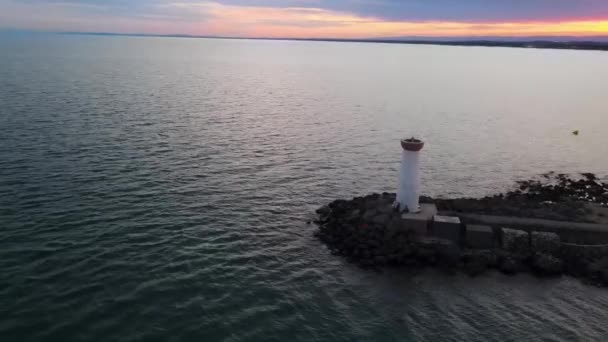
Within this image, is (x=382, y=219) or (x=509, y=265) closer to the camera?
(x=509, y=265)

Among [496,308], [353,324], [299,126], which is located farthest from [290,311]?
[299,126]

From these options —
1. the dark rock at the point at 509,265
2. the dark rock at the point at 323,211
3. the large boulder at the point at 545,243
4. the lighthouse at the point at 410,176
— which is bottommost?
the dark rock at the point at 509,265

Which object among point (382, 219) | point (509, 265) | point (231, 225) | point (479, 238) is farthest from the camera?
point (231, 225)

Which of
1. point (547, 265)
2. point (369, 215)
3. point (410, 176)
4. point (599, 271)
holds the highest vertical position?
point (410, 176)

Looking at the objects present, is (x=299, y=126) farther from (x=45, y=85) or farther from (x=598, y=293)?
(x=45, y=85)

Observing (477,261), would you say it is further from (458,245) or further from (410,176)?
(410,176)

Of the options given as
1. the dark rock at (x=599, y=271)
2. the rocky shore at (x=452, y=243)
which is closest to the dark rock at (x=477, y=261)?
the rocky shore at (x=452, y=243)

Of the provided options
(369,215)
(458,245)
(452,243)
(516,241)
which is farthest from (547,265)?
(369,215)

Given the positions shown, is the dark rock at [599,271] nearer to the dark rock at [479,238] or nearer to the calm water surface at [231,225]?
the calm water surface at [231,225]
